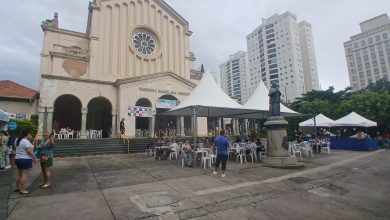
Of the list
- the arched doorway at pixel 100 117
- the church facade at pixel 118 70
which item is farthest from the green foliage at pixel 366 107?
the arched doorway at pixel 100 117

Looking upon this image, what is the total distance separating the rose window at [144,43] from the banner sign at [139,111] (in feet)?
29.4

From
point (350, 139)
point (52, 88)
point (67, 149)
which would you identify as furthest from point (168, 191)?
point (350, 139)

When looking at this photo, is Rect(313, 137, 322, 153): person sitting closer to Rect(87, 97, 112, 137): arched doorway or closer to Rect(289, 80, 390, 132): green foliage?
Rect(289, 80, 390, 132): green foliage

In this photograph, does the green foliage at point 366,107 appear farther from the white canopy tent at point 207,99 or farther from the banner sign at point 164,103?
the white canopy tent at point 207,99

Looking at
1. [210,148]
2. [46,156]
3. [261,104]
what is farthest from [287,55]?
[46,156]

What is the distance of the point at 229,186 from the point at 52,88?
16.4 m

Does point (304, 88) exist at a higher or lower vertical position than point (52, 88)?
higher

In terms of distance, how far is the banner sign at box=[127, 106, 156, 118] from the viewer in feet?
61.1

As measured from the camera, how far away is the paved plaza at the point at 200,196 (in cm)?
418

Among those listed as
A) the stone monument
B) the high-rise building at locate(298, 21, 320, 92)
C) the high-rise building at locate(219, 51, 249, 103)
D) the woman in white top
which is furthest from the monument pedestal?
the high-rise building at locate(219, 51, 249, 103)

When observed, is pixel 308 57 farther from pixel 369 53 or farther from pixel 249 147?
pixel 249 147

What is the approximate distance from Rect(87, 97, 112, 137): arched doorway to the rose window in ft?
24.3

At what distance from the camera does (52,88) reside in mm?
16891

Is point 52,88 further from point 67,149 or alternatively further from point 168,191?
point 168,191
